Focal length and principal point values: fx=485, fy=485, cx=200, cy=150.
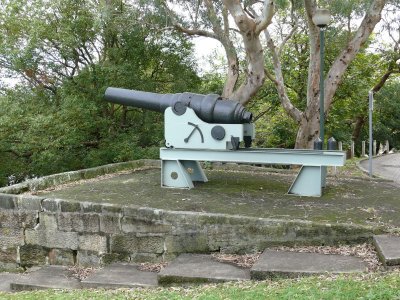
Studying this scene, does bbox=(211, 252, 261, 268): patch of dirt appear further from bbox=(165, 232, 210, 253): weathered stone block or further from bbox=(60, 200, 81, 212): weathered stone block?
bbox=(60, 200, 81, 212): weathered stone block

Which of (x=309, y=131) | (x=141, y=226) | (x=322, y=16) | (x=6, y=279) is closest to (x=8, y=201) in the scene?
(x=6, y=279)

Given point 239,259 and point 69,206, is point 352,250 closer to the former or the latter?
point 239,259

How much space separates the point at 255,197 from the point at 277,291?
3189 millimetres

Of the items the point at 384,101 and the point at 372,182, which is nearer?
the point at 372,182

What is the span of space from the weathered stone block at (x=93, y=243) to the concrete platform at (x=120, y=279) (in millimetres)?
627

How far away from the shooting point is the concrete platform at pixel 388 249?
4.56 metres

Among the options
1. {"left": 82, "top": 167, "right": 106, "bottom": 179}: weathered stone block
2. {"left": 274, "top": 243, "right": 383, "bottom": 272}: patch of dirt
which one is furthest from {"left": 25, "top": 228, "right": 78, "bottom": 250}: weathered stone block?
{"left": 274, "top": 243, "right": 383, "bottom": 272}: patch of dirt

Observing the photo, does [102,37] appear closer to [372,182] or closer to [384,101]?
[372,182]

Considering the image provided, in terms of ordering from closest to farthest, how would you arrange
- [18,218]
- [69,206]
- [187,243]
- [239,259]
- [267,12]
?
[239,259] < [187,243] < [69,206] < [18,218] < [267,12]

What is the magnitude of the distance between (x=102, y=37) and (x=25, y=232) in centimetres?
759

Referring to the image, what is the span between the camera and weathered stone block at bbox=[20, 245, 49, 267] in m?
6.73

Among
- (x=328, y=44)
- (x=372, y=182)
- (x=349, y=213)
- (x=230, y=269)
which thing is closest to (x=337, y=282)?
(x=230, y=269)

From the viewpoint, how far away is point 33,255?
6793mm

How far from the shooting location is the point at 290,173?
10.3 metres
